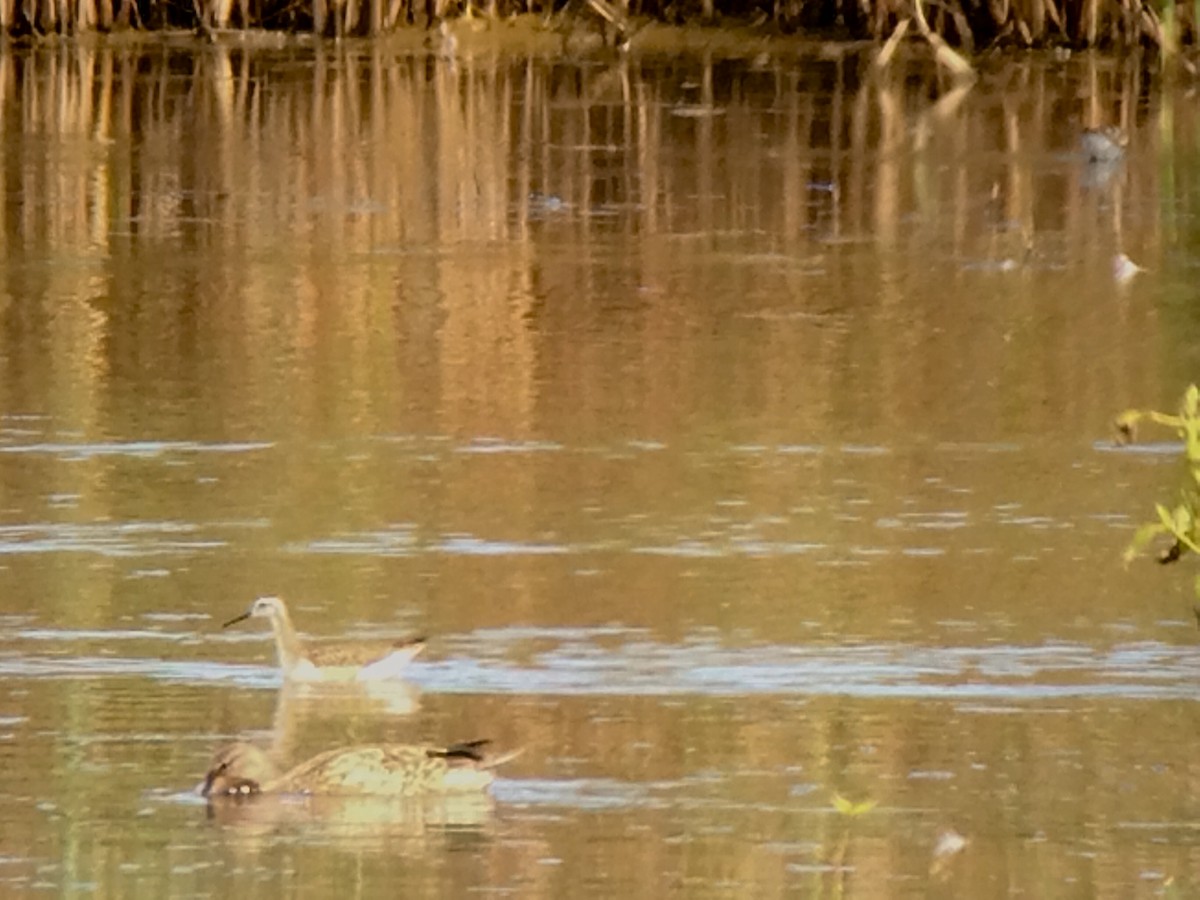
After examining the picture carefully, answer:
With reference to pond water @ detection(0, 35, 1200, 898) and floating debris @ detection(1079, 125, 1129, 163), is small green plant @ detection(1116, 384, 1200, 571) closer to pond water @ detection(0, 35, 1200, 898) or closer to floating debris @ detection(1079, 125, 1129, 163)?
pond water @ detection(0, 35, 1200, 898)

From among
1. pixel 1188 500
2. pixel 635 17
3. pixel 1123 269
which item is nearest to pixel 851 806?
pixel 1188 500

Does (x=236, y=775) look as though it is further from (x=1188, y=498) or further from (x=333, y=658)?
(x=1188, y=498)

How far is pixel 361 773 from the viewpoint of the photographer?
5.73 m

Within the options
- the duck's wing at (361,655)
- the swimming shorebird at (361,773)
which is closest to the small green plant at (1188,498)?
the swimming shorebird at (361,773)

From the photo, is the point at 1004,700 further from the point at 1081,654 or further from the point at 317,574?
the point at 317,574

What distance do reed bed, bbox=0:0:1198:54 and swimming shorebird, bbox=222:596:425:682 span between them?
17660mm

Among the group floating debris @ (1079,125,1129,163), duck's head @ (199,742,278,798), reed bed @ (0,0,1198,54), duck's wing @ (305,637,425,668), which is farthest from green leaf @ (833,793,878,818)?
reed bed @ (0,0,1198,54)

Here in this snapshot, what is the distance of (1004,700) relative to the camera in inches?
253

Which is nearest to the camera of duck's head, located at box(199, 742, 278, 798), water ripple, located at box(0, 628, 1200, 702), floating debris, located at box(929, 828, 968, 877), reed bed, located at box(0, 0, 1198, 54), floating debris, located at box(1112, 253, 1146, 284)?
floating debris, located at box(929, 828, 968, 877)

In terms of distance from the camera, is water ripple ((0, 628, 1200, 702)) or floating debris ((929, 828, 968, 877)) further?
water ripple ((0, 628, 1200, 702))

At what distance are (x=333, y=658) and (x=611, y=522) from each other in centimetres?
161

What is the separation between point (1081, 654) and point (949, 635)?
0.30 metres

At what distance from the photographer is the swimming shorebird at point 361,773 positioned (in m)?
5.73

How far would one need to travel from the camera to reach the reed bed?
24.7 m
